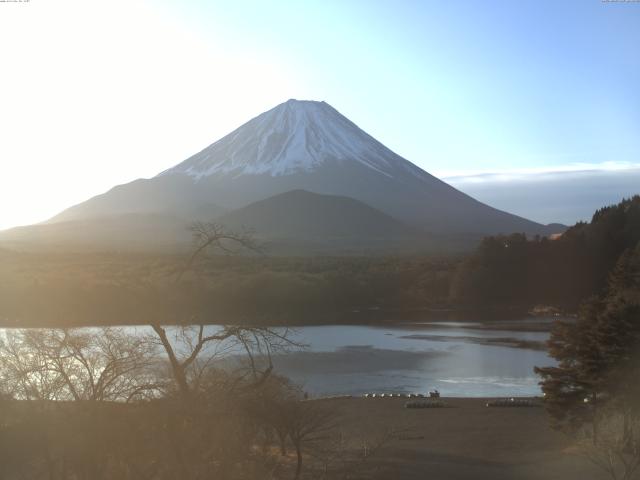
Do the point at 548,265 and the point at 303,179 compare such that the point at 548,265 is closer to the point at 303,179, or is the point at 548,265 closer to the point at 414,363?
the point at 414,363

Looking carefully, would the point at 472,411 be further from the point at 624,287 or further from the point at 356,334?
the point at 356,334

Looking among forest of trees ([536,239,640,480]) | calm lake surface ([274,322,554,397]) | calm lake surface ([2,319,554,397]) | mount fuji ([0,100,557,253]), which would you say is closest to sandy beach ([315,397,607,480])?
forest of trees ([536,239,640,480])

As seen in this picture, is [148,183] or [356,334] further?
[148,183]

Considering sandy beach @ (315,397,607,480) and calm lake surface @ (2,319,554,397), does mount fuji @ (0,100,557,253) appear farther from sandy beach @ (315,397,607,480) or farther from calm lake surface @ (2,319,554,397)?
sandy beach @ (315,397,607,480)

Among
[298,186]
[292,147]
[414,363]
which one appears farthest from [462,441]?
[292,147]

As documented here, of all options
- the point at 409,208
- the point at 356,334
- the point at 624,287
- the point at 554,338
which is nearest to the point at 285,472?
the point at 554,338

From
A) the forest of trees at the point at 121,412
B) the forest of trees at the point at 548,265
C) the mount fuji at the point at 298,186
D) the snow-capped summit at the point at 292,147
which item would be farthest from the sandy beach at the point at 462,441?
the snow-capped summit at the point at 292,147
